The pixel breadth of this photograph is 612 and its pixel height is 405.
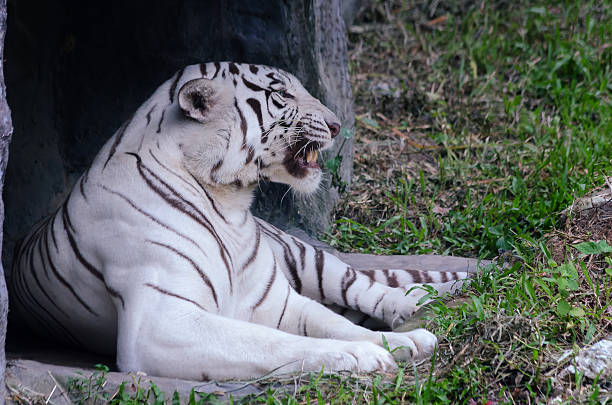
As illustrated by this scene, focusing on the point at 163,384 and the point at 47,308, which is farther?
the point at 47,308

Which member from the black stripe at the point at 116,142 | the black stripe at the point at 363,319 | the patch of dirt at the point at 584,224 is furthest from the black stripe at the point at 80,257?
the patch of dirt at the point at 584,224

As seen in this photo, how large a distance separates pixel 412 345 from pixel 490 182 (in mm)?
2226

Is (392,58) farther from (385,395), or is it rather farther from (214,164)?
(385,395)

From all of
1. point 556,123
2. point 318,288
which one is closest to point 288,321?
point 318,288

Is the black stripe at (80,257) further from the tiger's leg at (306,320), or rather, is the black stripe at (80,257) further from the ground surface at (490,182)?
the tiger's leg at (306,320)

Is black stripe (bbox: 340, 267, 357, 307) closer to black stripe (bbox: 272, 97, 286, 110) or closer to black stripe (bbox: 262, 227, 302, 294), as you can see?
black stripe (bbox: 262, 227, 302, 294)

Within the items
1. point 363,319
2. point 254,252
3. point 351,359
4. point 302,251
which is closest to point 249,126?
point 254,252

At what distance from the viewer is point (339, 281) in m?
3.73

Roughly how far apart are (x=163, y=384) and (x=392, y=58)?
4.42 m

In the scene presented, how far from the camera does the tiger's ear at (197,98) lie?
2982 millimetres

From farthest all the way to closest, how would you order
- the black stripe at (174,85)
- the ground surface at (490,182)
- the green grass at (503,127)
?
1. the green grass at (503,127)
2. the black stripe at (174,85)
3. the ground surface at (490,182)

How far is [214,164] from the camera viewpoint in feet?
10.00

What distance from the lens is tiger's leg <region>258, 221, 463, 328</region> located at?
3602 millimetres

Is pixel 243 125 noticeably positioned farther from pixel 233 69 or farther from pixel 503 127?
pixel 503 127
